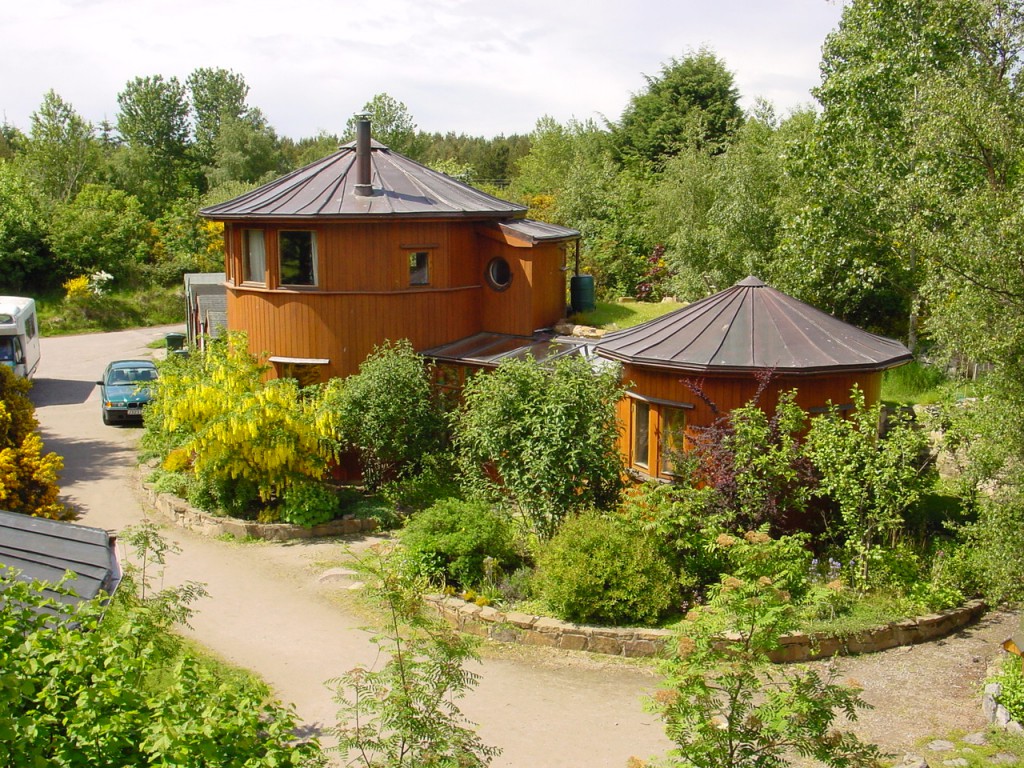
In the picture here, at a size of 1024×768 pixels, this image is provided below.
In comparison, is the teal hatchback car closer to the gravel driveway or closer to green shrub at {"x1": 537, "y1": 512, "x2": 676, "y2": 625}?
the gravel driveway

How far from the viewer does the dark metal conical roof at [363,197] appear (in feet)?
66.0

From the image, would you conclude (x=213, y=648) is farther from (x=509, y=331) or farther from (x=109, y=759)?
(x=509, y=331)

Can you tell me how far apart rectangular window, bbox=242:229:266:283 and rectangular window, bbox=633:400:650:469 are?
911 cm

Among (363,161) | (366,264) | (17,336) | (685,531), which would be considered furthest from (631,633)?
(17,336)

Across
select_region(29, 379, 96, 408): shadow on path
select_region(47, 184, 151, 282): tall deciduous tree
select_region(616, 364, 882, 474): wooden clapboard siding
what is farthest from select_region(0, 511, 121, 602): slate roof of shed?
select_region(47, 184, 151, 282): tall deciduous tree

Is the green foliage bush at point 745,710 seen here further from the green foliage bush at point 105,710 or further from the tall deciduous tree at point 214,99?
the tall deciduous tree at point 214,99

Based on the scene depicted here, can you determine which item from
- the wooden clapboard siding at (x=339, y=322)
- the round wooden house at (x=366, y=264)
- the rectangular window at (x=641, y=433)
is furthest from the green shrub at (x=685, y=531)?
the wooden clapboard siding at (x=339, y=322)

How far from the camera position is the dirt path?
1078cm

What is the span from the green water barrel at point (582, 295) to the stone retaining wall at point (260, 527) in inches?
373

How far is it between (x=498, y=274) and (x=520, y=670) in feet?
38.7

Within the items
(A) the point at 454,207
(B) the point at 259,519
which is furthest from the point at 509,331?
(B) the point at 259,519

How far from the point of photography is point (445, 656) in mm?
7457

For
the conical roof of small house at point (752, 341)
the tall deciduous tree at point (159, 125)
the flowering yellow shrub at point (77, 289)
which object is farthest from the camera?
the tall deciduous tree at point (159, 125)

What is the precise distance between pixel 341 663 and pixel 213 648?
6.14 feet
